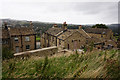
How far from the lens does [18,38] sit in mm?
21344

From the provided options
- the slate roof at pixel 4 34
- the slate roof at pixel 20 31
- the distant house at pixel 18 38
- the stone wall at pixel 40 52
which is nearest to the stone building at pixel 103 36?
the stone wall at pixel 40 52

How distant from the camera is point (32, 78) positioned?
5133 millimetres

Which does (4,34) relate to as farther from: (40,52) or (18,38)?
(40,52)

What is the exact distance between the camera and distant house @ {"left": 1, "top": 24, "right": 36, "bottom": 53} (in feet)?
66.7

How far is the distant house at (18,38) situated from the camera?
20328 mm

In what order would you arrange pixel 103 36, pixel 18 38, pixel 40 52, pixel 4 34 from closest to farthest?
1. pixel 40 52
2. pixel 4 34
3. pixel 18 38
4. pixel 103 36

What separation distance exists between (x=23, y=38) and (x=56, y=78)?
753 inches

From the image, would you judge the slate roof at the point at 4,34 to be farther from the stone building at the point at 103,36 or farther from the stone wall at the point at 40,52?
the stone building at the point at 103,36

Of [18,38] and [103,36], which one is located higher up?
[103,36]


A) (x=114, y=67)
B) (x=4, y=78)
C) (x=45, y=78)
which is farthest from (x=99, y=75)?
(x=4, y=78)

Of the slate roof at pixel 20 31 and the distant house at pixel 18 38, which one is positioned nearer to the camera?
the distant house at pixel 18 38

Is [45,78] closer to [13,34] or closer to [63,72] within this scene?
[63,72]

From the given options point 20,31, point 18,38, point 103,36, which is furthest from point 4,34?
point 103,36

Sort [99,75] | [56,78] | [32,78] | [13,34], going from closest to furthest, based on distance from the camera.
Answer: [99,75] → [56,78] → [32,78] → [13,34]
